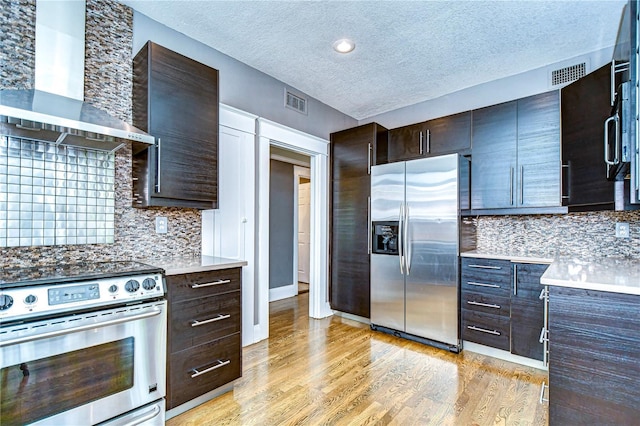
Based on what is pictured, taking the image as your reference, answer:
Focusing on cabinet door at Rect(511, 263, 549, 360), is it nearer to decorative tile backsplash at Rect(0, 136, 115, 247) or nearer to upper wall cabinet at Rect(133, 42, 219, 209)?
upper wall cabinet at Rect(133, 42, 219, 209)

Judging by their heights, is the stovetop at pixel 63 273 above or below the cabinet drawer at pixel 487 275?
above

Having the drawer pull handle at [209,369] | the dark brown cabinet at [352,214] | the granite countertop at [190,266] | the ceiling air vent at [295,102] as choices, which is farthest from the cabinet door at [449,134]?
the drawer pull handle at [209,369]

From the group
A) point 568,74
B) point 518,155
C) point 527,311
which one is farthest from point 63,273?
point 568,74

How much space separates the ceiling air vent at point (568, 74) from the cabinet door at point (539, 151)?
15.3 inches

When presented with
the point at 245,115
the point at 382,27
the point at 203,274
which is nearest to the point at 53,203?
the point at 203,274

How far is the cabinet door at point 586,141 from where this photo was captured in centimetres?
213

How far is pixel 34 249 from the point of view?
188 centimetres

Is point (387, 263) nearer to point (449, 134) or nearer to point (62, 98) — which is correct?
point (449, 134)

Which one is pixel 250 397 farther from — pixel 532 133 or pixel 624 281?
pixel 532 133

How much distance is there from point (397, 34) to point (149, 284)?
258cm

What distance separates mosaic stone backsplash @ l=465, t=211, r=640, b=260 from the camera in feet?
8.54

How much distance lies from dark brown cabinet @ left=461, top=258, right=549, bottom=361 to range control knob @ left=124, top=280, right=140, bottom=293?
8.71 ft

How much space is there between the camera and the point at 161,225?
246 centimetres

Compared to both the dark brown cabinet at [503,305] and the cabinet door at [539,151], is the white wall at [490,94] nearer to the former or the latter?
the cabinet door at [539,151]
